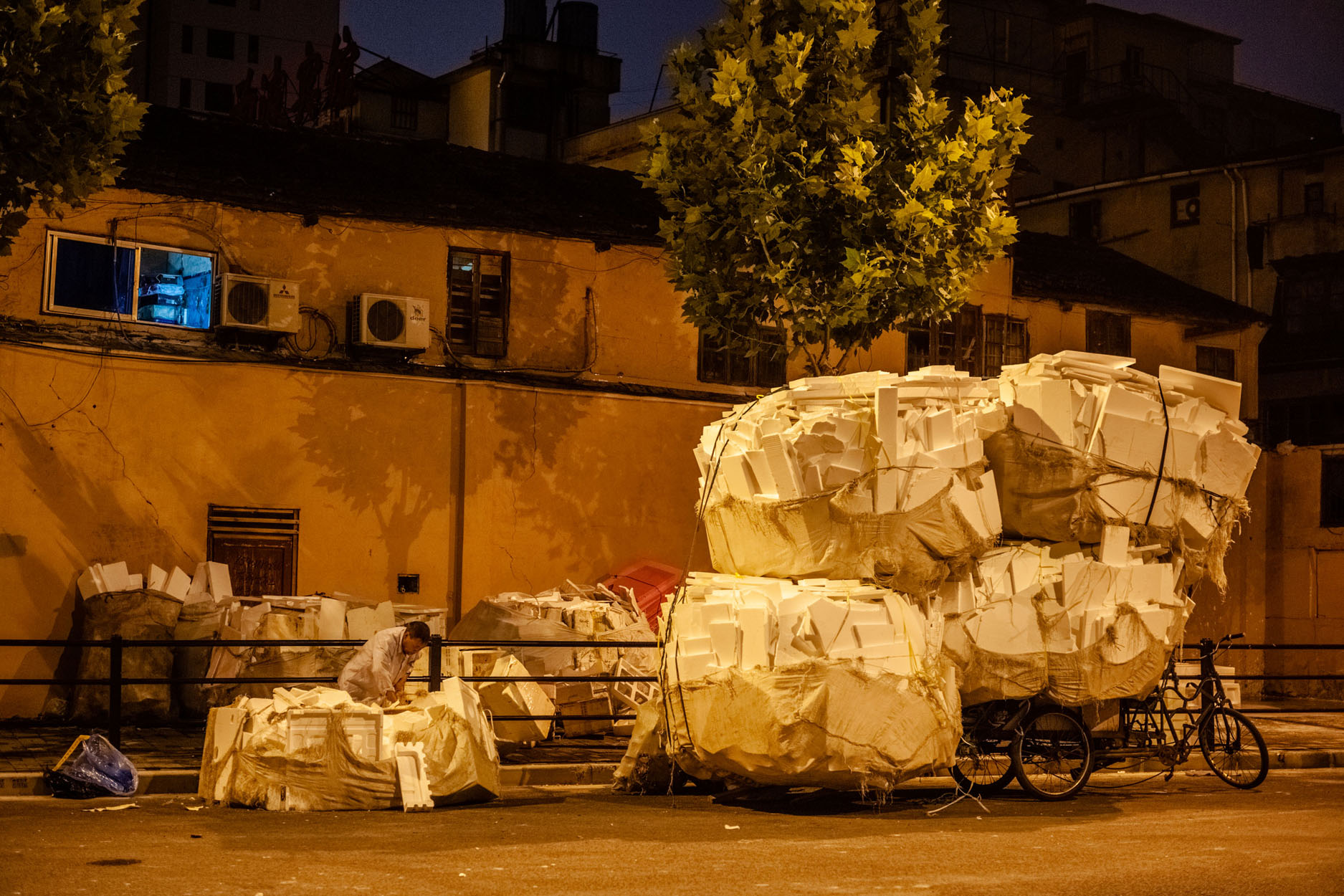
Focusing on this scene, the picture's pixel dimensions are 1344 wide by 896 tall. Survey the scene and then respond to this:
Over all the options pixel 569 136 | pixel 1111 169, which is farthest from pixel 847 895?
pixel 1111 169

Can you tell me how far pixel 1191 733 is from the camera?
1310 centimetres

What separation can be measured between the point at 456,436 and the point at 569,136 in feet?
69.3

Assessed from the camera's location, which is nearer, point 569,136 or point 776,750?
point 776,750

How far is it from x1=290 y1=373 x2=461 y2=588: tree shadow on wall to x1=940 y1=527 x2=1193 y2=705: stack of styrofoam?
9211 millimetres

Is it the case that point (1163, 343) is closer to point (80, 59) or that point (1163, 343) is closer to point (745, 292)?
point (745, 292)

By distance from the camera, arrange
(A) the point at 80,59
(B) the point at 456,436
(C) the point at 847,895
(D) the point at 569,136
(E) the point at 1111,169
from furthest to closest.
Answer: (E) the point at 1111,169 → (D) the point at 569,136 → (B) the point at 456,436 → (A) the point at 80,59 → (C) the point at 847,895

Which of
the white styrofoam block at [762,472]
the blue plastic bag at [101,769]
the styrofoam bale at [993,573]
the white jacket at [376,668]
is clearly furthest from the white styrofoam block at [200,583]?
the styrofoam bale at [993,573]

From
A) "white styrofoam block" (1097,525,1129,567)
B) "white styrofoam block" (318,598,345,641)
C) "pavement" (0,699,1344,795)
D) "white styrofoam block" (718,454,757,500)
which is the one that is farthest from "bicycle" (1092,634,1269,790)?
"white styrofoam block" (318,598,345,641)

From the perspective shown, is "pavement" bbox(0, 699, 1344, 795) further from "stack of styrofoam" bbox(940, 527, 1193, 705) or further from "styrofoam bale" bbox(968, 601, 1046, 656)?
"styrofoam bale" bbox(968, 601, 1046, 656)

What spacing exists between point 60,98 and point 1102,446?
8.39 meters

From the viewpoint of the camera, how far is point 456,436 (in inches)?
784

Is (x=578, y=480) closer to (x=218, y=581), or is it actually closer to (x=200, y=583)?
(x=218, y=581)

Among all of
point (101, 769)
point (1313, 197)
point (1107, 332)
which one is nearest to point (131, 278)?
point (101, 769)

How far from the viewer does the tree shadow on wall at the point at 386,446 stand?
749 inches
